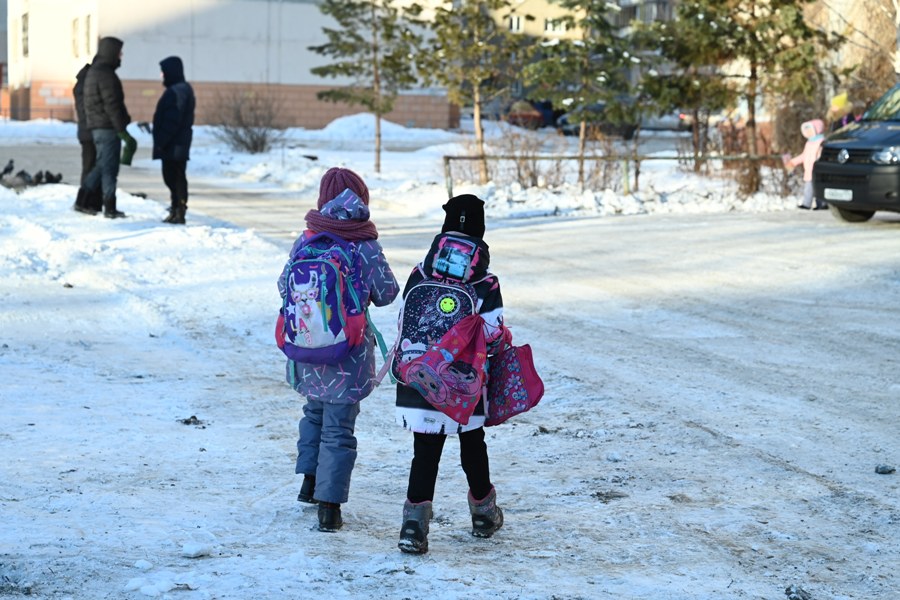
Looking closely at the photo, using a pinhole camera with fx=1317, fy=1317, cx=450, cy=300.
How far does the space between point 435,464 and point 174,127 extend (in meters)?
11.5

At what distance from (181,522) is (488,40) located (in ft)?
75.3

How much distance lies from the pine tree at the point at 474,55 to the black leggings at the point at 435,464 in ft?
70.0

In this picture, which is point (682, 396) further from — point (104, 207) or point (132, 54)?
point (132, 54)

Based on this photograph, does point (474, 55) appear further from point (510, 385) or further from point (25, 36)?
point (25, 36)

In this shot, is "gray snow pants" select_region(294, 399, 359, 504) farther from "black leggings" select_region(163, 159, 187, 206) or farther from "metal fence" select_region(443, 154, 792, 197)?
"metal fence" select_region(443, 154, 792, 197)

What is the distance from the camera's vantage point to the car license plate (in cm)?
1642

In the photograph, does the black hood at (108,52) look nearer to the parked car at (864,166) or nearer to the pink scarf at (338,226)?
the parked car at (864,166)

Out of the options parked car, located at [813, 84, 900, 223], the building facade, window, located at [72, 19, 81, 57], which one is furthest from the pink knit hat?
window, located at [72, 19, 81, 57]

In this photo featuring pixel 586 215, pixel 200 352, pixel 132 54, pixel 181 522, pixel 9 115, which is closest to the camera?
pixel 181 522

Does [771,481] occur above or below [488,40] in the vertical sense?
below

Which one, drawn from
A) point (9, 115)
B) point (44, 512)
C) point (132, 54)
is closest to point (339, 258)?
point (44, 512)

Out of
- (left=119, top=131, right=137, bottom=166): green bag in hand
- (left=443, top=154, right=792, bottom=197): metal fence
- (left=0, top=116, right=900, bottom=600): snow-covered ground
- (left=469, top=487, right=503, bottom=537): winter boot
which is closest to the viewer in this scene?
(left=0, top=116, right=900, bottom=600): snow-covered ground

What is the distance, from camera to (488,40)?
27.1 meters

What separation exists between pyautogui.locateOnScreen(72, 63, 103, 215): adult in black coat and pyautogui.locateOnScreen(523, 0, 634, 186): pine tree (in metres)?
9.35
